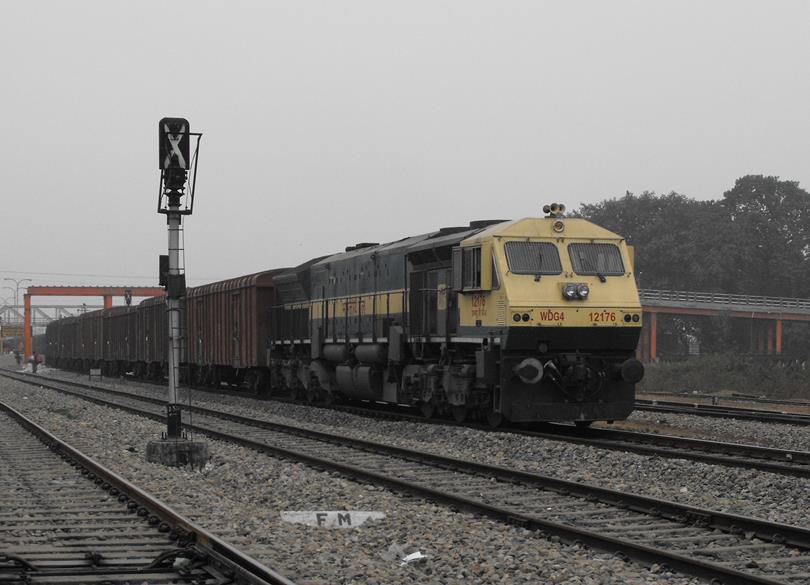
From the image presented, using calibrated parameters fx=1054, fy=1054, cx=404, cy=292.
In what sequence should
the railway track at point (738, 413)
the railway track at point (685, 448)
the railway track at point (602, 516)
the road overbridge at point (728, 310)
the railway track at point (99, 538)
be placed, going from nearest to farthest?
the railway track at point (99, 538) → the railway track at point (602, 516) → the railway track at point (685, 448) → the railway track at point (738, 413) → the road overbridge at point (728, 310)

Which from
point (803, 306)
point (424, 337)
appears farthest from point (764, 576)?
point (803, 306)

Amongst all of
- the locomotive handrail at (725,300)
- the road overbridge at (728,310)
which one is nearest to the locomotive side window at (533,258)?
the road overbridge at (728,310)

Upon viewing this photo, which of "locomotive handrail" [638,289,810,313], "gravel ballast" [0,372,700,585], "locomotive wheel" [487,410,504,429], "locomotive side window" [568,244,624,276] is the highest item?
"locomotive handrail" [638,289,810,313]

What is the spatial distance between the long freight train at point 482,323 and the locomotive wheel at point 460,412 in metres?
0.02

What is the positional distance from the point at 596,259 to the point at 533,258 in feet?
3.94

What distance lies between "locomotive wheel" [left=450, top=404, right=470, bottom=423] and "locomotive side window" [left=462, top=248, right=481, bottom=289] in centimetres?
230

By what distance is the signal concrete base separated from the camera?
559 inches

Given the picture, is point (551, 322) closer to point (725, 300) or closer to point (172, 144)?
point (172, 144)

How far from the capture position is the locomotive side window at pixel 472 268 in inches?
689

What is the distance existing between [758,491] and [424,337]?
9402 mm

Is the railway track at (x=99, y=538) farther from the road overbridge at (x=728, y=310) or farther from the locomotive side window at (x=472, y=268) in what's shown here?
the road overbridge at (x=728, y=310)

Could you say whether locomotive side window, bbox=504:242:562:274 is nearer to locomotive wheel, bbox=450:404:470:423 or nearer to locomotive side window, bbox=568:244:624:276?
locomotive side window, bbox=568:244:624:276

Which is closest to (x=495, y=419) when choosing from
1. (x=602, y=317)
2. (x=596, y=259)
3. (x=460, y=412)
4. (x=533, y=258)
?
(x=460, y=412)

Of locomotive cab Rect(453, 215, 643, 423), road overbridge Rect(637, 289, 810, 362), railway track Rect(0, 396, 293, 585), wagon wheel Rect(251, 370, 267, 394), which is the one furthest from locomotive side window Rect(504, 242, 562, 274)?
road overbridge Rect(637, 289, 810, 362)
